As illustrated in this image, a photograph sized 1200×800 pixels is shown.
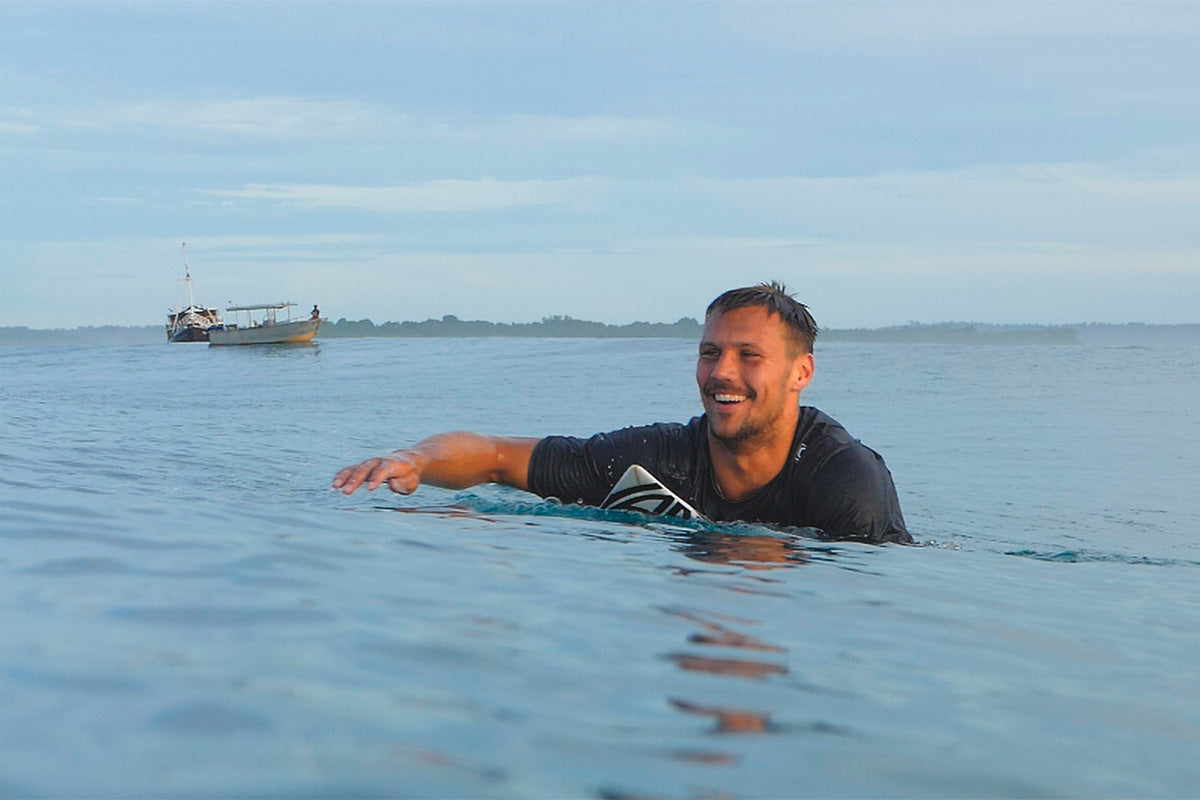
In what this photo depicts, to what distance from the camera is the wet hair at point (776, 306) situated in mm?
6715

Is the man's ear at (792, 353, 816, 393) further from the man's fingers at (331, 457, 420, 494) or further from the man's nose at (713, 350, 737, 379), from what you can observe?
the man's fingers at (331, 457, 420, 494)

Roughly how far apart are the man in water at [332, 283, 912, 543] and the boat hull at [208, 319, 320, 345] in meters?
61.5

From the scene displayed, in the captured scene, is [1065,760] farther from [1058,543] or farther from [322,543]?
[1058,543]

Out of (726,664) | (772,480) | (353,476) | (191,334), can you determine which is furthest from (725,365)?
(191,334)

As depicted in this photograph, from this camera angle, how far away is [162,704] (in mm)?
2590

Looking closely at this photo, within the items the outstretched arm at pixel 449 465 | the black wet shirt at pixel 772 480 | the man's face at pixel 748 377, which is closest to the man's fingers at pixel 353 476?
the outstretched arm at pixel 449 465

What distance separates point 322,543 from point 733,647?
2343mm

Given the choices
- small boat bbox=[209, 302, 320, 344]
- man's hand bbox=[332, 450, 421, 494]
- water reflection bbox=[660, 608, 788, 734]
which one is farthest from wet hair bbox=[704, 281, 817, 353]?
small boat bbox=[209, 302, 320, 344]

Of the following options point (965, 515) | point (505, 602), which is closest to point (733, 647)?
point (505, 602)

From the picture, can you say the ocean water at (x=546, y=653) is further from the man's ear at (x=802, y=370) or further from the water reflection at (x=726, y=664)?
the man's ear at (x=802, y=370)

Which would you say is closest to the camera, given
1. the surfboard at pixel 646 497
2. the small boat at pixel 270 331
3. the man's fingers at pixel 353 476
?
the man's fingers at pixel 353 476

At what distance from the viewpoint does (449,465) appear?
22.7 feet

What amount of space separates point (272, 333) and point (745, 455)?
206ft

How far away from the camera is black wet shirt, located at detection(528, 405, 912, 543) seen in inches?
249
